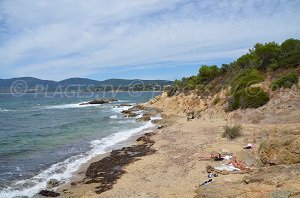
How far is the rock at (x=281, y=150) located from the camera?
38.6 ft

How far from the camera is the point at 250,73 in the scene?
121 feet

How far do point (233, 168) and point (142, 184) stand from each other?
3915mm

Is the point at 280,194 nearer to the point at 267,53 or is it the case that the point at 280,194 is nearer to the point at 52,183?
the point at 52,183

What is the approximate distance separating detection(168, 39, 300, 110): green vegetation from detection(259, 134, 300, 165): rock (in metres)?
18.0

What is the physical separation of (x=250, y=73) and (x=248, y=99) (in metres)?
6.27

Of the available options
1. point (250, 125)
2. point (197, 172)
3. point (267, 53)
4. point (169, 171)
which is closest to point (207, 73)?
point (267, 53)

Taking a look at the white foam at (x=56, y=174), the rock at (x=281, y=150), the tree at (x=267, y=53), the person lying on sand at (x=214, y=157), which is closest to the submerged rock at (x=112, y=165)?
the white foam at (x=56, y=174)

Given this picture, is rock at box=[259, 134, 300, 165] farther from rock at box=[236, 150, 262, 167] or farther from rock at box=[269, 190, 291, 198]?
rock at box=[269, 190, 291, 198]

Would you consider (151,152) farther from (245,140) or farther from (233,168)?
(233,168)

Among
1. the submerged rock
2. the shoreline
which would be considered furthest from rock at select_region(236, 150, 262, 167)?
the shoreline

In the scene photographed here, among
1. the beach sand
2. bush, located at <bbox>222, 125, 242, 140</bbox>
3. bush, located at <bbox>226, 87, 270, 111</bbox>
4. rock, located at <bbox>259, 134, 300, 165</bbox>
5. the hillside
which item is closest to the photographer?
the hillside

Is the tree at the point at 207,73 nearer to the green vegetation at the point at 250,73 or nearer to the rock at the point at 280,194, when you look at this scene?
the green vegetation at the point at 250,73

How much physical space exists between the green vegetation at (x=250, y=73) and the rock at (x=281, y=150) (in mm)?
17957

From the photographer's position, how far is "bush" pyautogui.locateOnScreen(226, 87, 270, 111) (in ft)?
100
